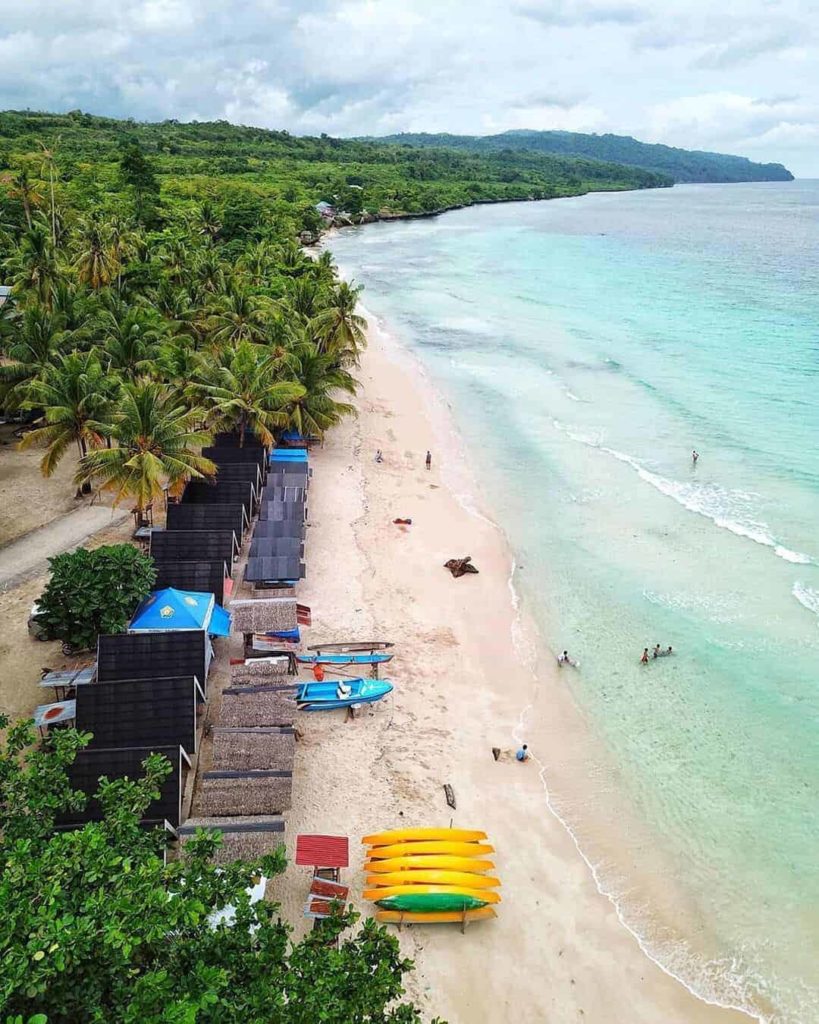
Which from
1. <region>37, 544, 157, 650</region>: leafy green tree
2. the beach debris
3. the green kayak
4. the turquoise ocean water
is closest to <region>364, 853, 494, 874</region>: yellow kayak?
the green kayak

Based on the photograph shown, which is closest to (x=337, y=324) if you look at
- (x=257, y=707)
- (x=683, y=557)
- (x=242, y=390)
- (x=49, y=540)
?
(x=242, y=390)

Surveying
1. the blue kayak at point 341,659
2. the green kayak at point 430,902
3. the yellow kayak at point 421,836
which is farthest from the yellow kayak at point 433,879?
the blue kayak at point 341,659

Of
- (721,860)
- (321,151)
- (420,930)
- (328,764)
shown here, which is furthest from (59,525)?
(321,151)

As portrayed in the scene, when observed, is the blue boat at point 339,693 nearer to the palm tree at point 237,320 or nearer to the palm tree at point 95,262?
the palm tree at point 237,320

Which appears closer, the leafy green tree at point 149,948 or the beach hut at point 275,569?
the leafy green tree at point 149,948

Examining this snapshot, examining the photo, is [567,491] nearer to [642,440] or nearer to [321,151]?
[642,440]

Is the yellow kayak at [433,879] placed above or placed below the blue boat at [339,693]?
below
